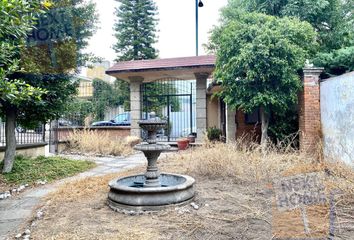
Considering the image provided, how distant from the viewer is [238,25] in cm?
827

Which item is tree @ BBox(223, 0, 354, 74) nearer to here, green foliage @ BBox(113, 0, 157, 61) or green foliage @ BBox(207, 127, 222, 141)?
green foliage @ BBox(207, 127, 222, 141)

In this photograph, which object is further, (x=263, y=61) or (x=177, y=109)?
(x=177, y=109)

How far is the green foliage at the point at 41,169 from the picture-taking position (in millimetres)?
6250

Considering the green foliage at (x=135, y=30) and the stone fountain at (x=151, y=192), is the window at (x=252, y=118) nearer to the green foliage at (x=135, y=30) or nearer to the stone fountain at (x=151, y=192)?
the stone fountain at (x=151, y=192)

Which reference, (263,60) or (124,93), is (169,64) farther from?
(124,93)

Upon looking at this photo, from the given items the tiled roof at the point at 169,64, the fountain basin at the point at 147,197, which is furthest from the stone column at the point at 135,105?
the fountain basin at the point at 147,197

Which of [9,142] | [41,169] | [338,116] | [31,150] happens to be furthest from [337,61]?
[31,150]

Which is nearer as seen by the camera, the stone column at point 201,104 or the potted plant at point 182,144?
the potted plant at point 182,144

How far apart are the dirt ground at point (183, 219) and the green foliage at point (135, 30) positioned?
18987 mm

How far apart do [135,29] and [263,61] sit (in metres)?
17.1

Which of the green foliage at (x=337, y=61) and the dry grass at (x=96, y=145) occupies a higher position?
the green foliage at (x=337, y=61)

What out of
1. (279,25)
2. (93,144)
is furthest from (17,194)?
(279,25)

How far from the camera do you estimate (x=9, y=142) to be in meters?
6.54

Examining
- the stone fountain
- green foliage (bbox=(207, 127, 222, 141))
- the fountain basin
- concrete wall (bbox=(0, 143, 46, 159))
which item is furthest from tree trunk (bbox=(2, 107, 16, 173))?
green foliage (bbox=(207, 127, 222, 141))
